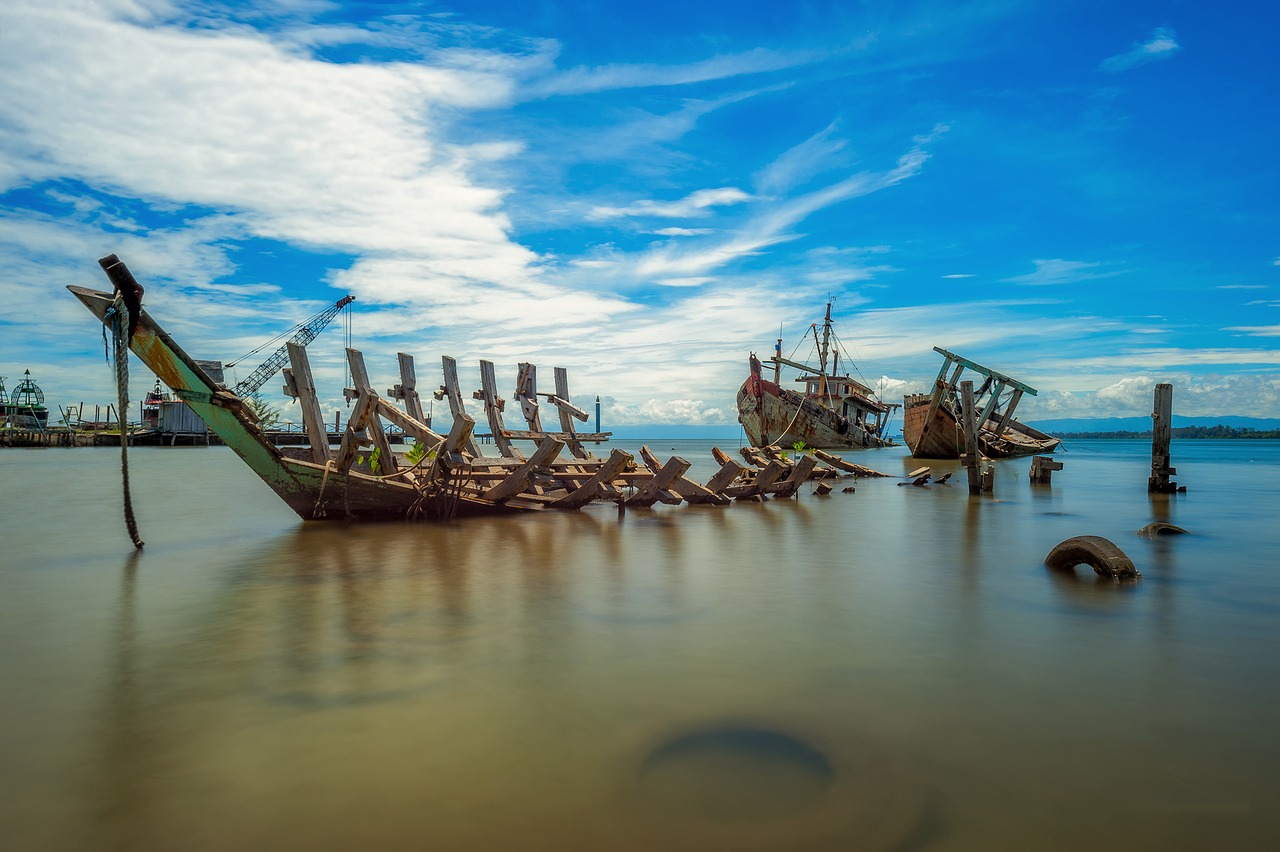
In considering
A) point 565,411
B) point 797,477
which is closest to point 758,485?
point 797,477

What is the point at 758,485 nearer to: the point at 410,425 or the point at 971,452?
the point at 971,452

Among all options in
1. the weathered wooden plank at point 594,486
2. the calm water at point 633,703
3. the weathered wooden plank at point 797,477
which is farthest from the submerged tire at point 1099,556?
the weathered wooden plank at point 797,477

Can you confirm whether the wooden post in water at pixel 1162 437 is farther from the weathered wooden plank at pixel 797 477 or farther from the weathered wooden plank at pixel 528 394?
the weathered wooden plank at pixel 528 394

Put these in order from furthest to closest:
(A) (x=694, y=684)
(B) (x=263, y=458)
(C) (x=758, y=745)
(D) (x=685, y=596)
Answer: 1. (B) (x=263, y=458)
2. (D) (x=685, y=596)
3. (A) (x=694, y=684)
4. (C) (x=758, y=745)

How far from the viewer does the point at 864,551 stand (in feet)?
38.8

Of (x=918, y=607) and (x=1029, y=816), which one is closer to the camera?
(x=1029, y=816)

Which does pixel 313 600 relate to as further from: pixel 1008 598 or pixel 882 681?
pixel 1008 598

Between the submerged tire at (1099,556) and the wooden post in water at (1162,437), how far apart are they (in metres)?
13.4

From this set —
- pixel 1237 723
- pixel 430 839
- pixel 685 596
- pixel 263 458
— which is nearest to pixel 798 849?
pixel 430 839

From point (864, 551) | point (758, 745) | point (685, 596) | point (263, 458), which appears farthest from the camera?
point (263, 458)

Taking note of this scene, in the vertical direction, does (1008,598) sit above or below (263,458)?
below

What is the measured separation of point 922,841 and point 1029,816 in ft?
1.93

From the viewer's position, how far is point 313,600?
7.85 metres

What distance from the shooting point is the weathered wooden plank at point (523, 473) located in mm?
14320
